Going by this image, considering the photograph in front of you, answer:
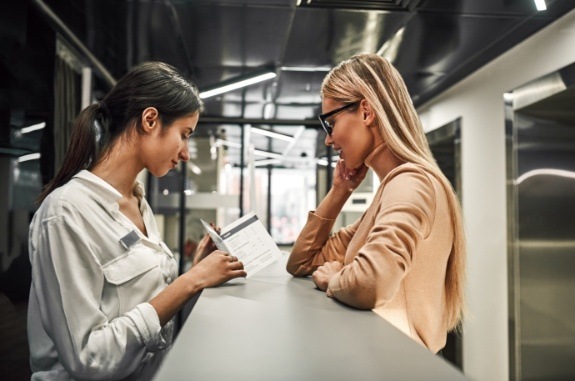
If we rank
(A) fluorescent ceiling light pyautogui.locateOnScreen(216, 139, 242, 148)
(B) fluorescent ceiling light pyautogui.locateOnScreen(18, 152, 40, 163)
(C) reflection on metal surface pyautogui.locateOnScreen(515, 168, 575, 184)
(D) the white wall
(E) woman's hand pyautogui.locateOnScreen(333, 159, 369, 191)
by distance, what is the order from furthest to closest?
1. (A) fluorescent ceiling light pyautogui.locateOnScreen(216, 139, 242, 148)
2. (D) the white wall
3. (C) reflection on metal surface pyautogui.locateOnScreen(515, 168, 575, 184)
4. (B) fluorescent ceiling light pyautogui.locateOnScreen(18, 152, 40, 163)
5. (E) woman's hand pyautogui.locateOnScreen(333, 159, 369, 191)

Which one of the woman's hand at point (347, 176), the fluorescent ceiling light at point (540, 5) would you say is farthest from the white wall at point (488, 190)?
the woman's hand at point (347, 176)

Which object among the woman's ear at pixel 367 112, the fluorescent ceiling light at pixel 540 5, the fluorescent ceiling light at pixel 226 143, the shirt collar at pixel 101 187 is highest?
the fluorescent ceiling light at pixel 540 5

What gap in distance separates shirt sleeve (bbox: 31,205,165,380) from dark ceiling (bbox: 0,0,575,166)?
5.40ft

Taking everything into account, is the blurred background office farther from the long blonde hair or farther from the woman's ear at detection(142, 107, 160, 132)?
the long blonde hair

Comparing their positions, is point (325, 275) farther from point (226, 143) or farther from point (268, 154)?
point (268, 154)

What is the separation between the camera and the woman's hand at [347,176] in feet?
4.80

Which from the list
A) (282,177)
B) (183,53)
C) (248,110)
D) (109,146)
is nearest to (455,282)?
(109,146)

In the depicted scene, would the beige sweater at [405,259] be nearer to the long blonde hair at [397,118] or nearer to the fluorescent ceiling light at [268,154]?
the long blonde hair at [397,118]

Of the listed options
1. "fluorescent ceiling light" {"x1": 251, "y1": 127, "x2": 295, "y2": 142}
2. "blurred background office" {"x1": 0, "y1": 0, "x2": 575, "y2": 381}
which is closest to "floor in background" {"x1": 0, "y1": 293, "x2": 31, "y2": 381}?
"blurred background office" {"x1": 0, "y1": 0, "x2": 575, "y2": 381}

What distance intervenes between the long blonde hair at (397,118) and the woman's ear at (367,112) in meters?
0.02

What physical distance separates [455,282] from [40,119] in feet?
8.44

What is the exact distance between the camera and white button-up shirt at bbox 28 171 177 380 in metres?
1.04

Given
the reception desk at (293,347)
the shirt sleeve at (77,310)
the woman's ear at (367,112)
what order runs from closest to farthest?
the reception desk at (293,347), the shirt sleeve at (77,310), the woman's ear at (367,112)

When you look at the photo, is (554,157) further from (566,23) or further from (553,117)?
(566,23)
